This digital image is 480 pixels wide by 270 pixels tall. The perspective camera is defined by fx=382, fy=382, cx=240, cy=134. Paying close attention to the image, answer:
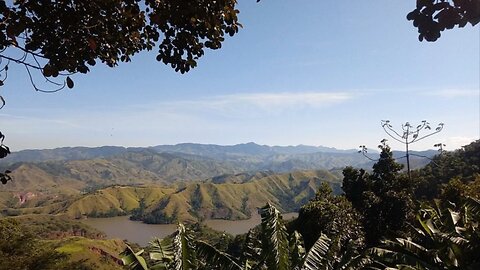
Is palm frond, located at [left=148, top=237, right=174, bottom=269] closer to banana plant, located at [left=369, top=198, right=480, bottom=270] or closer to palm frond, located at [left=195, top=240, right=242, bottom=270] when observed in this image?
palm frond, located at [left=195, top=240, right=242, bottom=270]

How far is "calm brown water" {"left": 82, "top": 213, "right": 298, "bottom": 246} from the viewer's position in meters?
164

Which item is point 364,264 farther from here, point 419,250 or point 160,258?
point 160,258

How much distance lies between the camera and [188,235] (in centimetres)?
656

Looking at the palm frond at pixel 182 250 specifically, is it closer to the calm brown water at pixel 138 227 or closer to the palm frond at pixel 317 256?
the palm frond at pixel 317 256

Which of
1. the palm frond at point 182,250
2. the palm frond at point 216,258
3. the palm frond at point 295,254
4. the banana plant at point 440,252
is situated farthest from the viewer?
the banana plant at point 440,252

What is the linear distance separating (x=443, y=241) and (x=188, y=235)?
7149 millimetres

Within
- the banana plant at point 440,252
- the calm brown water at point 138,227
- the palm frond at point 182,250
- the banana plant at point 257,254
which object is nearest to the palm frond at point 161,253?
the banana plant at point 257,254

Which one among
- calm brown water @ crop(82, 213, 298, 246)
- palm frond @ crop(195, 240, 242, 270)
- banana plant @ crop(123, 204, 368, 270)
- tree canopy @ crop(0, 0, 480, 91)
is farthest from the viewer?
calm brown water @ crop(82, 213, 298, 246)

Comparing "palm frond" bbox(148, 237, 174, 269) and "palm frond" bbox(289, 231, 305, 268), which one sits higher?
"palm frond" bbox(148, 237, 174, 269)

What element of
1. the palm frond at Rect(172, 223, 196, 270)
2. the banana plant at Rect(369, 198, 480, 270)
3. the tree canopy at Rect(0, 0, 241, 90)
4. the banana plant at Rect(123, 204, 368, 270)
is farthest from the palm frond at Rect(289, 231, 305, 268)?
the tree canopy at Rect(0, 0, 241, 90)

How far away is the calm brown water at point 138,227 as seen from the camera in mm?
163500

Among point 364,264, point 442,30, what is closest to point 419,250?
point 364,264

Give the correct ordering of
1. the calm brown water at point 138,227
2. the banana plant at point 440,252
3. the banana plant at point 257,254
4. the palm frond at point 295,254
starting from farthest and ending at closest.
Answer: the calm brown water at point 138,227
the banana plant at point 440,252
the palm frond at point 295,254
the banana plant at point 257,254

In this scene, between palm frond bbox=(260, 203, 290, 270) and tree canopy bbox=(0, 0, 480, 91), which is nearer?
tree canopy bbox=(0, 0, 480, 91)
